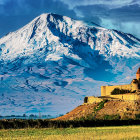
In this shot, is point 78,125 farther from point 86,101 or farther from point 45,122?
point 86,101

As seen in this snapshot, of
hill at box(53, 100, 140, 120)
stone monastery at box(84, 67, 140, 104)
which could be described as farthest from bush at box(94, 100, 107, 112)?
stone monastery at box(84, 67, 140, 104)

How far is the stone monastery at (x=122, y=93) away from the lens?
261ft

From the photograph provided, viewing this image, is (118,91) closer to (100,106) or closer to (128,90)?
(128,90)

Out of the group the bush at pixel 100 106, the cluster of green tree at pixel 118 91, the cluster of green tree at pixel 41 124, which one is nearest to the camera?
the cluster of green tree at pixel 41 124

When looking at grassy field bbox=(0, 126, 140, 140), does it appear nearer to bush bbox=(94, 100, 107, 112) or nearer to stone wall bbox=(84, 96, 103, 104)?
bush bbox=(94, 100, 107, 112)

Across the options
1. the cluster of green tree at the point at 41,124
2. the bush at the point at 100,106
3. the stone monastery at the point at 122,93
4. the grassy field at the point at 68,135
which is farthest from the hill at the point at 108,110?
the grassy field at the point at 68,135

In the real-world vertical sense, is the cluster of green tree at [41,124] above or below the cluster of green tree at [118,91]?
below

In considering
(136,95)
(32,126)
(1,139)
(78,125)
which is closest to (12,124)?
(32,126)

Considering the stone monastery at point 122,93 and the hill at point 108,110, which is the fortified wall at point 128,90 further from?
the hill at point 108,110

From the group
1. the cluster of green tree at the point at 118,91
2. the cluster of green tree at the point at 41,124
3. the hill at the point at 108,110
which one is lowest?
the cluster of green tree at the point at 41,124

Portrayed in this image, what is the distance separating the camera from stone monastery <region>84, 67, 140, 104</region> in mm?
79456

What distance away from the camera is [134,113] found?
2768 inches

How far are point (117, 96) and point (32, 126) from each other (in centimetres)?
4562

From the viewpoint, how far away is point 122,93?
90250 millimetres
